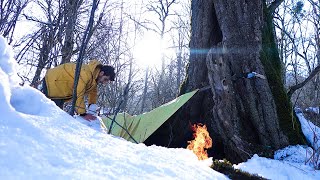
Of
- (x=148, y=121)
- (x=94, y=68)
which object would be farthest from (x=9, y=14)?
(x=148, y=121)

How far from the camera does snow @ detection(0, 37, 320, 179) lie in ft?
4.04

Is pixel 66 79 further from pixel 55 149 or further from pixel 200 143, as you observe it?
pixel 55 149

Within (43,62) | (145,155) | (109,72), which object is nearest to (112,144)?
(145,155)

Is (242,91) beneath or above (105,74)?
beneath

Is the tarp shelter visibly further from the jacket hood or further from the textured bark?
the jacket hood

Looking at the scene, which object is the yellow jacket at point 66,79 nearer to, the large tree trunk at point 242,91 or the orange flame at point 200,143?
A: the orange flame at point 200,143

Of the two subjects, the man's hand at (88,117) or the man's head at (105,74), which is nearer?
the man's hand at (88,117)

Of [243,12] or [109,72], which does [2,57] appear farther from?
[243,12]

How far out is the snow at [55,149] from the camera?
4.04 feet

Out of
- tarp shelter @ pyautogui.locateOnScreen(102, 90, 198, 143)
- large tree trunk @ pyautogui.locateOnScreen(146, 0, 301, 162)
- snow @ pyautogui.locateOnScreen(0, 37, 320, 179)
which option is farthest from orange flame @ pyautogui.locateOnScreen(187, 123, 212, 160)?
snow @ pyautogui.locateOnScreen(0, 37, 320, 179)

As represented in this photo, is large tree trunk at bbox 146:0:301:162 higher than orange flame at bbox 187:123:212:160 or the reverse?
higher

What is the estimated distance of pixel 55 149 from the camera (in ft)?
4.52

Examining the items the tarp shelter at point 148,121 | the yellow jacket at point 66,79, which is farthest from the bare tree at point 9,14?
the tarp shelter at point 148,121

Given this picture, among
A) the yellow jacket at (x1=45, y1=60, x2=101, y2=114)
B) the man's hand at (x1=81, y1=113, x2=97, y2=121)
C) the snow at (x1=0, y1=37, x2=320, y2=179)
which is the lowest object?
the man's hand at (x1=81, y1=113, x2=97, y2=121)
